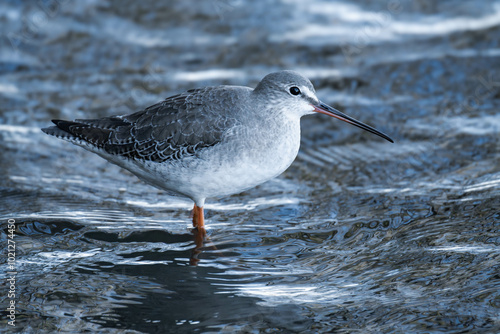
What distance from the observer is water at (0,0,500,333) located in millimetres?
6770

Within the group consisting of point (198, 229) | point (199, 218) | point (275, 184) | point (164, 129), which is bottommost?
point (198, 229)

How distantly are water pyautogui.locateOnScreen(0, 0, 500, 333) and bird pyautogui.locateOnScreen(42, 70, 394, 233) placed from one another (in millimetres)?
856

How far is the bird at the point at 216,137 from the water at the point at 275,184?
86cm

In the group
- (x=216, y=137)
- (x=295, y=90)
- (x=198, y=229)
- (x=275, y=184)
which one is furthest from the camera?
(x=275, y=184)

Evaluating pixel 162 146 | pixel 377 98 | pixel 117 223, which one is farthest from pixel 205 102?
pixel 377 98

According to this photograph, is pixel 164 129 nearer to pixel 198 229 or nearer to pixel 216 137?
pixel 216 137

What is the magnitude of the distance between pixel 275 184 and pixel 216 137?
2.53 metres

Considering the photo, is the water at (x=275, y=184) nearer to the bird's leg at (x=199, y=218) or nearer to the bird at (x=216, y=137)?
the bird's leg at (x=199, y=218)

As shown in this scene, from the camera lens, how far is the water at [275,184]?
6.77 meters

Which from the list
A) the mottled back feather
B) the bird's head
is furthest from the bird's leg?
the bird's head

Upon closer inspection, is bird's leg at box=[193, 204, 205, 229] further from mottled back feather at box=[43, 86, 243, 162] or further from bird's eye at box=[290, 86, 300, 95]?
bird's eye at box=[290, 86, 300, 95]

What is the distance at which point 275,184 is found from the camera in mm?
10336

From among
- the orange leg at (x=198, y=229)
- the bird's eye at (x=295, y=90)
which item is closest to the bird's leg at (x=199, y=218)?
the orange leg at (x=198, y=229)

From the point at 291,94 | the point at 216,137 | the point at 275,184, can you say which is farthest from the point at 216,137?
the point at 275,184
